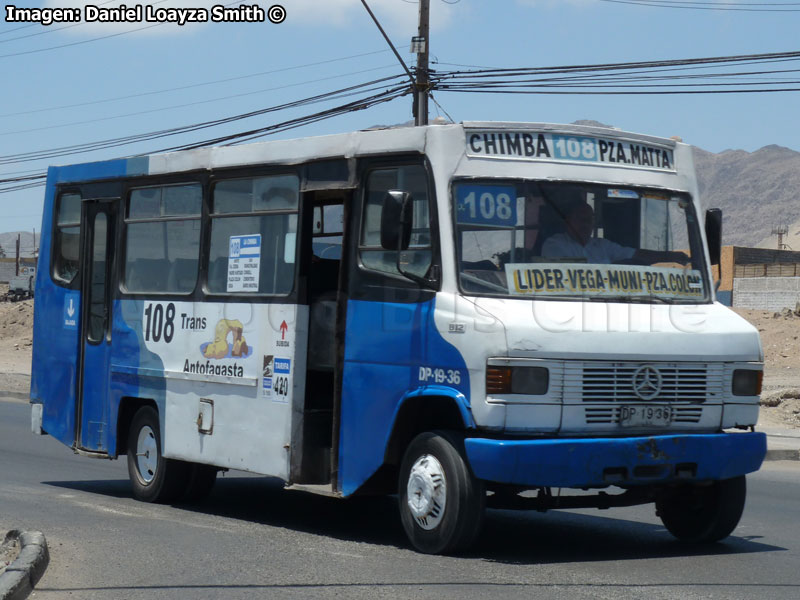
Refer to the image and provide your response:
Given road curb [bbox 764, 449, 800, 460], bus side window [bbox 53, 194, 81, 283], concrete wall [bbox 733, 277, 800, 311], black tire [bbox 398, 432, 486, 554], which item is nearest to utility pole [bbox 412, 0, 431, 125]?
road curb [bbox 764, 449, 800, 460]

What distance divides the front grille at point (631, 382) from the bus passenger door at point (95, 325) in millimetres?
5400

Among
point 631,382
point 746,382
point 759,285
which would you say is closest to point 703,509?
point 746,382

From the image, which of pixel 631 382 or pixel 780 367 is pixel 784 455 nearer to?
pixel 631 382

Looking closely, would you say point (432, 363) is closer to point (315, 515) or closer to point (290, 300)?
point (290, 300)

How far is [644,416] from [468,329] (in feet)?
4.16

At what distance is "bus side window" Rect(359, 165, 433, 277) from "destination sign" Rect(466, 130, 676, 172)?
0.45 metres

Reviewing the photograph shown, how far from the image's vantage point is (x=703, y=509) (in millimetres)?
9211

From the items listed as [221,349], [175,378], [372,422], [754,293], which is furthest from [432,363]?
[754,293]

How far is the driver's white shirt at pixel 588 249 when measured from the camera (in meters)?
8.64

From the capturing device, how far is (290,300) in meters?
9.80

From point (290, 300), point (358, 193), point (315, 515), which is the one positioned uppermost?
point (358, 193)

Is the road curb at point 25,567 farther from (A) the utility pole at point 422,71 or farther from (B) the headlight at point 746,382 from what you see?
(A) the utility pole at point 422,71

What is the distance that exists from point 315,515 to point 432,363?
293 centimetres

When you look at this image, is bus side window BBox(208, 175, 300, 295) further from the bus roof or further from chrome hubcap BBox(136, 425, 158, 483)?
chrome hubcap BBox(136, 425, 158, 483)
